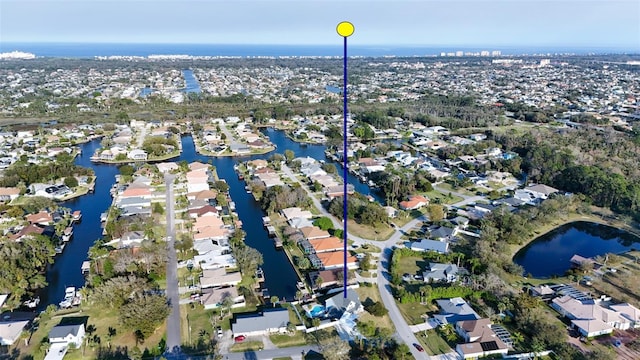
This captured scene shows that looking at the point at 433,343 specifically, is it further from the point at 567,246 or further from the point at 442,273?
the point at 567,246

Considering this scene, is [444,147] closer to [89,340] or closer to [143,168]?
[143,168]

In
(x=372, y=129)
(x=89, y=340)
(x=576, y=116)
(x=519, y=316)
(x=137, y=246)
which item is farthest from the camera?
(x=576, y=116)

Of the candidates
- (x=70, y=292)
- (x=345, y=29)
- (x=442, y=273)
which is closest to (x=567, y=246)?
(x=442, y=273)

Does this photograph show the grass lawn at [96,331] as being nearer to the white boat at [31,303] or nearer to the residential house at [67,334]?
the residential house at [67,334]

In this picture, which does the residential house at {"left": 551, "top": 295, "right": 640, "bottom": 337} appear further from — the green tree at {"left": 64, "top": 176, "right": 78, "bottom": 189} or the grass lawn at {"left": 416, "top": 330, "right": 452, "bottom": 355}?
the green tree at {"left": 64, "top": 176, "right": 78, "bottom": 189}

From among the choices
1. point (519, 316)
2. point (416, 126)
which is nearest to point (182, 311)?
point (519, 316)

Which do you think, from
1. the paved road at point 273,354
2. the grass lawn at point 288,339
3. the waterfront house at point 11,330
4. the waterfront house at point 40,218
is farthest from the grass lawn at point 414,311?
the waterfront house at point 40,218
